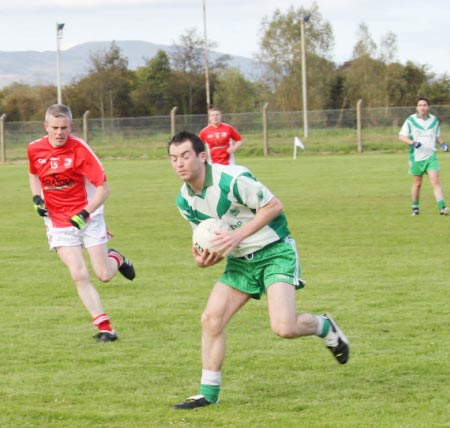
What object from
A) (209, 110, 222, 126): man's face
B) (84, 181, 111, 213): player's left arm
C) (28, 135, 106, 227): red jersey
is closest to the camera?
(84, 181, 111, 213): player's left arm

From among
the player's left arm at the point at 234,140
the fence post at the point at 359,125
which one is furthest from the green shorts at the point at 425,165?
the fence post at the point at 359,125

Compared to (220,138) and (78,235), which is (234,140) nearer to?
(220,138)

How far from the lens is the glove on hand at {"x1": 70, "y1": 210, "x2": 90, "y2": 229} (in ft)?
28.3

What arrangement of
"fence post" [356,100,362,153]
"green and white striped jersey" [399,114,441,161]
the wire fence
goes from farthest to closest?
the wire fence
"fence post" [356,100,362,153]
"green and white striped jersey" [399,114,441,161]

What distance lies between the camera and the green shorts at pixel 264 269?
263 inches

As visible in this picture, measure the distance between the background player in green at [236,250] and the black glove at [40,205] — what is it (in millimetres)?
2692

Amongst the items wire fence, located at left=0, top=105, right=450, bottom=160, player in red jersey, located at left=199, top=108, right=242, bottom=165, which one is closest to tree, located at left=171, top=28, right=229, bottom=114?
wire fence, located at left=0, top=105, right=450, bottom=160

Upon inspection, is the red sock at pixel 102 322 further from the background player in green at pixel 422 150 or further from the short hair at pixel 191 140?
the background player in green at pixel 422 150

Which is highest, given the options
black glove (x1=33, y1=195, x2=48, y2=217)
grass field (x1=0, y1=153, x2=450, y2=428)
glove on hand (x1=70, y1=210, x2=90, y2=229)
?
black glove (x1=33, y1=195, x2=48, y2=217)

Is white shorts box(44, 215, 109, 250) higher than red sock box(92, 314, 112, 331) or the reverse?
higher

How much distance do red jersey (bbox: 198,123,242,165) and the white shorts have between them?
12.7m

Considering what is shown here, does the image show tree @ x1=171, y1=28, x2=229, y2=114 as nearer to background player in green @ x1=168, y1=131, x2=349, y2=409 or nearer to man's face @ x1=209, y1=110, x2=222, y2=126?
man's face @ x1=209, y1=110, x2=222, y2=126

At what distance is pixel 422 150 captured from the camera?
741 inches

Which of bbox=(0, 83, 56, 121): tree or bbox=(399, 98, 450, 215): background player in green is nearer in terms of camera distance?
bbox=(399, 98, 450, 215): background player in green
